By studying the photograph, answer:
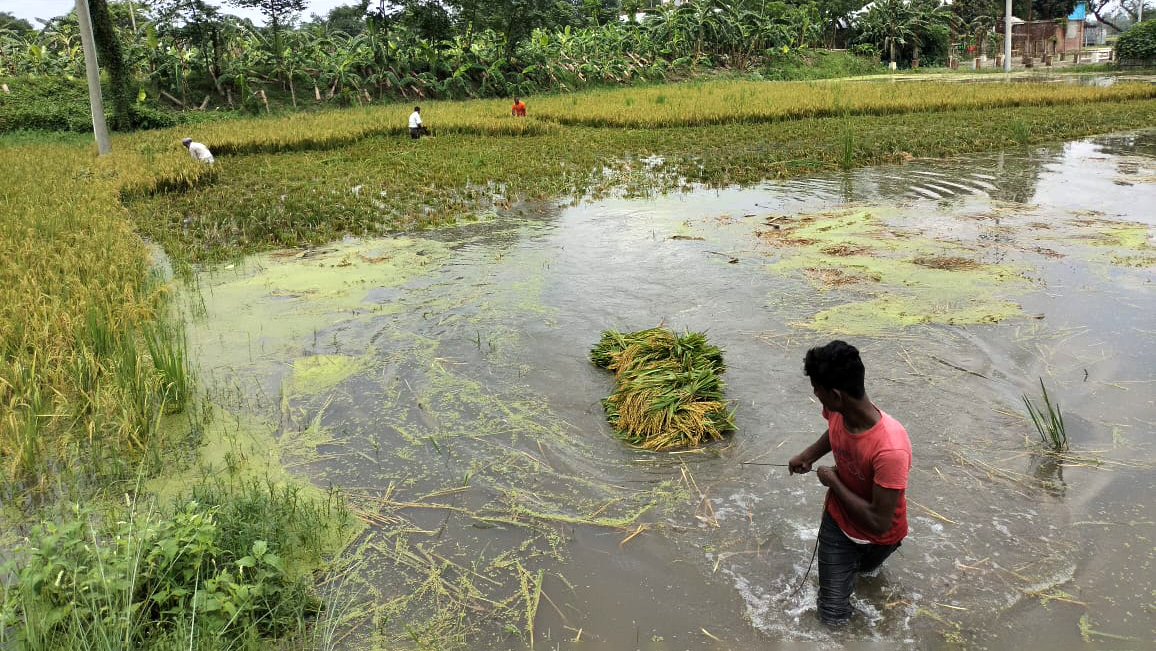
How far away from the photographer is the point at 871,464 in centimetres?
222

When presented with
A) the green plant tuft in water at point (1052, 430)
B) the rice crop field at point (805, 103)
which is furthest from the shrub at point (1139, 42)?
the green plant tuft in water at point (1052, 430)

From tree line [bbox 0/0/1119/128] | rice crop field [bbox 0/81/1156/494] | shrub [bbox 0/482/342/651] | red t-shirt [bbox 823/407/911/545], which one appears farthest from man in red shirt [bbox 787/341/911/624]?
tree line [bbox 0/0/1119/128]

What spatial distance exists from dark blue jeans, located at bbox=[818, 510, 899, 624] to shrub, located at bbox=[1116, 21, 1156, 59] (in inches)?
1360

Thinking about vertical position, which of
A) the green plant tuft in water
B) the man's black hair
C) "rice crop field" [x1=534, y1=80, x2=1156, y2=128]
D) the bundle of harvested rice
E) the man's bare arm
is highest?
"rice crop field" [x1=534, y1=80, x2=1156, y2=128]

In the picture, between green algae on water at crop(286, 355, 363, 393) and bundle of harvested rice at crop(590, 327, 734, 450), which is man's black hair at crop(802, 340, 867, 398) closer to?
bundle of harvested rice at crop(590, 327, 734, 450)

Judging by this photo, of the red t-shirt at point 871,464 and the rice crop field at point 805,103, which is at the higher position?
the rice crop field at point 805,103

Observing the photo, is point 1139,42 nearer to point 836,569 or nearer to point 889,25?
point 889,25

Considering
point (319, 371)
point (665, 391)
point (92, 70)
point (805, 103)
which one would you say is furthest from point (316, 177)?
point (805, 103)

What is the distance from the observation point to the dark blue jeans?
2359 millimetres

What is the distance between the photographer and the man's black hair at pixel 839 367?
83.2 inches

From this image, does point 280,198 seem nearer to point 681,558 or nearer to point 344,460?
point 344,460

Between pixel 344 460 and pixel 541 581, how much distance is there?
134cm

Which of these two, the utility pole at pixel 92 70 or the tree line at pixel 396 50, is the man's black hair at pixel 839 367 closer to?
the utility pole at pixel 92 70

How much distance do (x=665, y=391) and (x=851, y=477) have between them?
1440 millimetres
